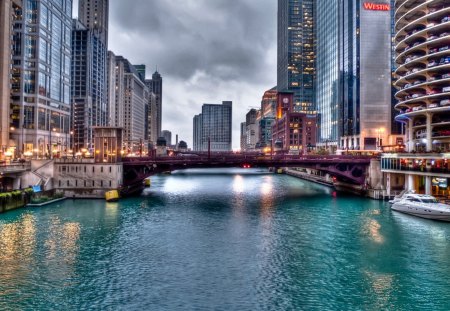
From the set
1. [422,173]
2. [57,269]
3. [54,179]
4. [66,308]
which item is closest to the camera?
[66,308]

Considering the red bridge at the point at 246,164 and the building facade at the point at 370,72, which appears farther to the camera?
the building facade at the point at 370,72

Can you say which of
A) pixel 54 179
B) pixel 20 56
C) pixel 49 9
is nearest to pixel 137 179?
pixel 54 179

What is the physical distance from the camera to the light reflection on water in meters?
26.9

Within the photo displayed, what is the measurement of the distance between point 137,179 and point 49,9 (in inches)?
A: 3998

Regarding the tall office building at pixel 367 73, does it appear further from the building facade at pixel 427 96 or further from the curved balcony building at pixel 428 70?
the building facade at pixel 427 96

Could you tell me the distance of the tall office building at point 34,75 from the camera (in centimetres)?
13062

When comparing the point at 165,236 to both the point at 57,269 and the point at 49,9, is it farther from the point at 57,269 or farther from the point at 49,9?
the point at 49,9

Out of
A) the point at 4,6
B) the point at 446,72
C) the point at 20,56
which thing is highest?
the point at 4,6

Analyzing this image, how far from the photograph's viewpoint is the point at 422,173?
67875 mm

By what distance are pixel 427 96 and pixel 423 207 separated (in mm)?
33658

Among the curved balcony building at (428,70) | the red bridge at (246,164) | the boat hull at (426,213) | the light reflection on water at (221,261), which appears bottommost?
the light reflection on water at (221,261)

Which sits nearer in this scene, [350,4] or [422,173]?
[422,173]

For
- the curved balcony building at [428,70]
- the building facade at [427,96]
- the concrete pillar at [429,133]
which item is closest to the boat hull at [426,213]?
the building facade at [427,96]

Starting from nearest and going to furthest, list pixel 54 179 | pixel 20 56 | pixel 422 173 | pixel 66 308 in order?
pixel 66 308 < pixel 422 173 < pixel 54 179 < pixel 20 56
